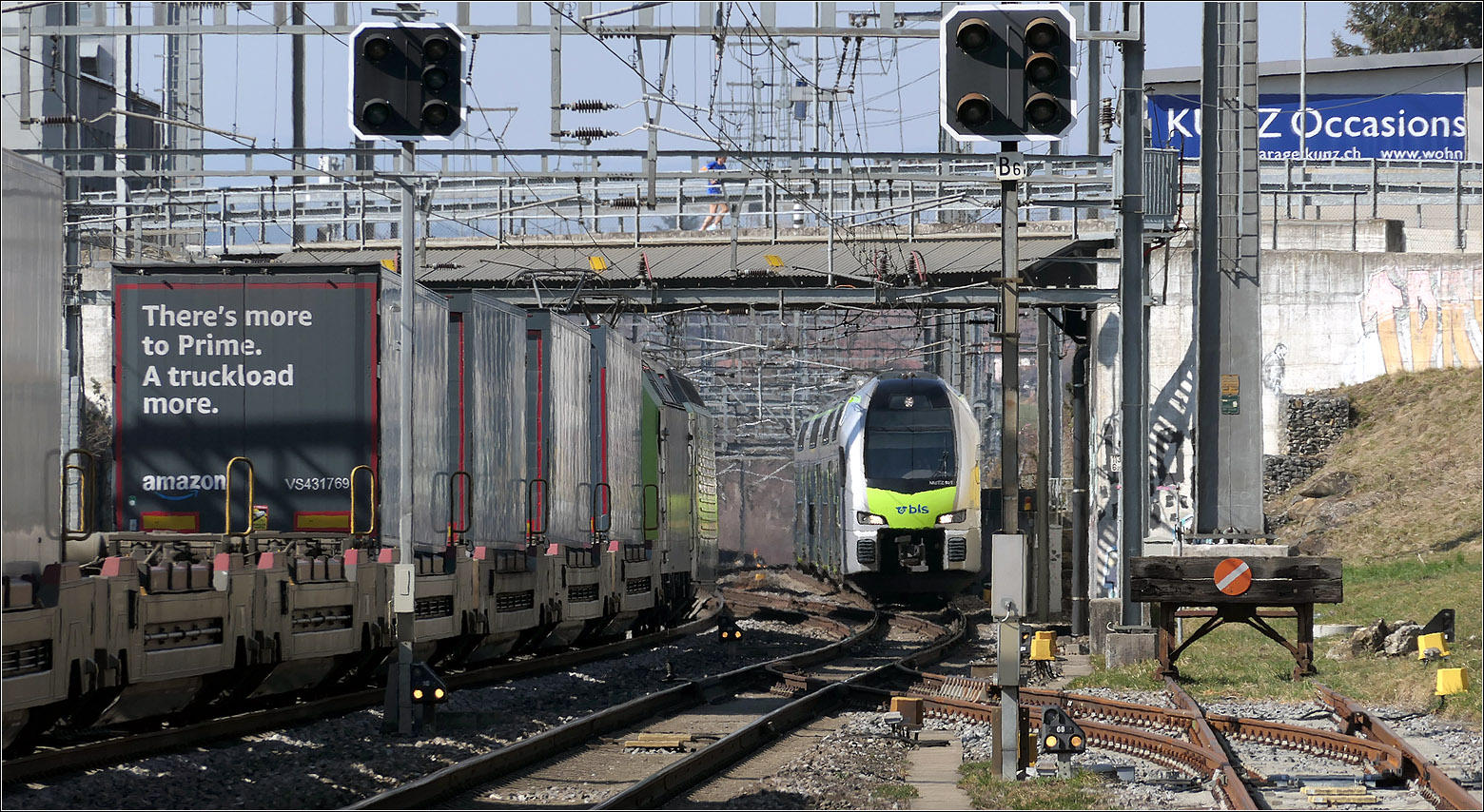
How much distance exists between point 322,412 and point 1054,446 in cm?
2064

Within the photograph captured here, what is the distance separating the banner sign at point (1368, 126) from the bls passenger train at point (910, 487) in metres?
19.9

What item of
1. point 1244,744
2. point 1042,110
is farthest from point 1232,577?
point 1042,110

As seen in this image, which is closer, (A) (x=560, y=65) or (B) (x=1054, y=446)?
(A) (x=560, y=65)

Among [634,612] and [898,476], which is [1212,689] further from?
[898,476]

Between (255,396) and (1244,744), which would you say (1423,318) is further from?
(255,396)

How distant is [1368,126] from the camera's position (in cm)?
4603

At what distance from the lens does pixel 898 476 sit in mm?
29031

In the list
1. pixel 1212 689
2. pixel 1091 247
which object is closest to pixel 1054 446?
pixel 1091 247

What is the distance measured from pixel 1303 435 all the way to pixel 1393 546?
7.69 m

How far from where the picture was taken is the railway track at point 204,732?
9.92 metres

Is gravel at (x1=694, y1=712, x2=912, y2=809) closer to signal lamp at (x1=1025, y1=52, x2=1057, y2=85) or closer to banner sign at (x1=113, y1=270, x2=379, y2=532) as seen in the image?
signal lamp at (x1=1025, y1=52, x2=1057, y2=85)

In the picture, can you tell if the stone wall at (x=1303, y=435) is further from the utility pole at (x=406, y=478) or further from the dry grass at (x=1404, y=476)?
the utility pole at (x=406, y=478)

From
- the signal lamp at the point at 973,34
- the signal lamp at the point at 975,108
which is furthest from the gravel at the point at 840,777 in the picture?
the signal lamp at the point at 973,34

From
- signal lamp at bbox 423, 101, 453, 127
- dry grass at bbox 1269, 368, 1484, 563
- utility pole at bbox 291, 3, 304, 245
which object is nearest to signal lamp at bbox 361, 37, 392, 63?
signal lamp at bbox 423, 101, 453, 127
